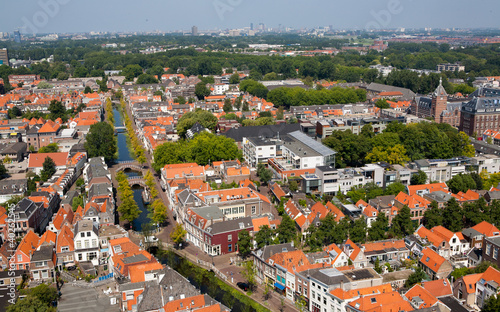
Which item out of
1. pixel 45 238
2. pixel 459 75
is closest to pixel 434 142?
pixel 45 238

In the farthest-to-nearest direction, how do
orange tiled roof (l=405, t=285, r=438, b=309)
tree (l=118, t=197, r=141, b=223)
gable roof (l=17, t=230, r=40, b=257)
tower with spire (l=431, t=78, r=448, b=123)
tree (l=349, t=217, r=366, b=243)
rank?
tower with spire (l=431, t=78, r=448, b=123) → tree (l=118, t=197, r=141, b=223) → tree (l=349, t=217, r=366, b=243) → gable roof (l=17, t=230, r=40, b=257) → orange tiled roof (l=405, t=285, r=438, b=309)

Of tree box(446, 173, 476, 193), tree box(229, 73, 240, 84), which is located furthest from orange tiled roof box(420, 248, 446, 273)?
tree box(229, 73, 240, 84)

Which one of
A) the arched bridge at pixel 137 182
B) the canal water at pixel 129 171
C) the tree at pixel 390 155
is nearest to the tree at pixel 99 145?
the canal water at pixel 129 171

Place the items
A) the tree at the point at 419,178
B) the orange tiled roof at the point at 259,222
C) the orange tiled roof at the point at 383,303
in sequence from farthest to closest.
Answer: the tree at the point at 419,178
the orange tiled roof at the point at 259,222
the orange tiled roof at the point at 383,303

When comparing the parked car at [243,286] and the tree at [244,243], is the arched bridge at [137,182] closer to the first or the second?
the tree at [244,243]

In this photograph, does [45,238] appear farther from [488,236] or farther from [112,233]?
[488,236]

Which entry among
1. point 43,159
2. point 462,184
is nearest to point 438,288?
point 462,184

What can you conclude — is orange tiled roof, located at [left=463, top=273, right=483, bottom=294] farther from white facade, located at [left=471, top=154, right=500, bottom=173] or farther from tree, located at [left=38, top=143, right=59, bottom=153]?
tree, located at [left=38, top=143, right=59, bottom=153]
